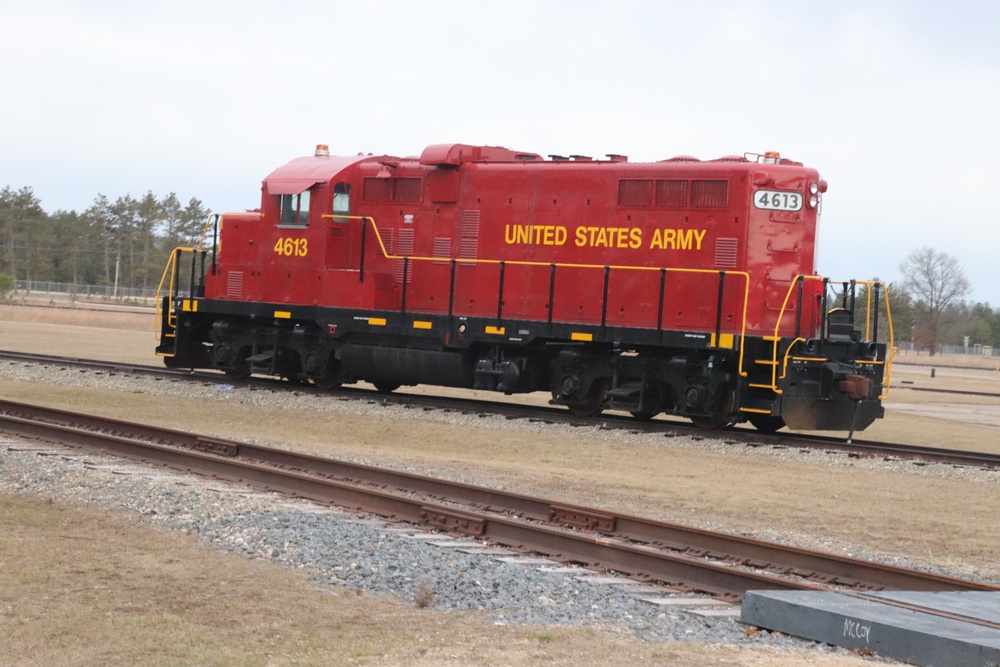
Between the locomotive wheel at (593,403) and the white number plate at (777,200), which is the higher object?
the white number plate at (777,200)

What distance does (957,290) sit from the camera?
109m

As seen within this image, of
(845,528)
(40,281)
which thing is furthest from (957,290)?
(845,528)

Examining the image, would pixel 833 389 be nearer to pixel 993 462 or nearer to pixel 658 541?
pixel 993 462

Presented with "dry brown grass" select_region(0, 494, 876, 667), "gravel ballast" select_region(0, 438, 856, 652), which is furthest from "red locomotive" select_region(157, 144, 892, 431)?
"dry brown grass" select_region(0, 494, 876, 667)

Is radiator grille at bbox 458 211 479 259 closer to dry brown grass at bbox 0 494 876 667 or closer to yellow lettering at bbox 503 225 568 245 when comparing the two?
yellow lettering at bbox 503 225 568 245

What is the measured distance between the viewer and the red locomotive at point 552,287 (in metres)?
17.4

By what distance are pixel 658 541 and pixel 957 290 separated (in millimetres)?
106565

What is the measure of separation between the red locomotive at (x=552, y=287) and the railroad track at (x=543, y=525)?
6.73m

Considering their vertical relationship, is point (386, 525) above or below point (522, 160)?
below

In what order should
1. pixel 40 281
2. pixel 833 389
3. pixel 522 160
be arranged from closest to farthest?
pixel 833 389 < pixel 522 160 < pixel 40 281

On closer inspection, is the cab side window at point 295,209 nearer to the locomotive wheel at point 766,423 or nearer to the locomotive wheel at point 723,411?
the locomotive wheel at point 723,411

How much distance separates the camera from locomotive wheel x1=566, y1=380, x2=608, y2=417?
19.1m

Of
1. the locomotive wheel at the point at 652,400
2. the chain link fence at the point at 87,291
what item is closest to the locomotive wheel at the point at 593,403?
the locomotive wheel at the point at 652,400

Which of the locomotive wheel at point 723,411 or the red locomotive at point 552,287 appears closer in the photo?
the red locomotive at point 552,287
